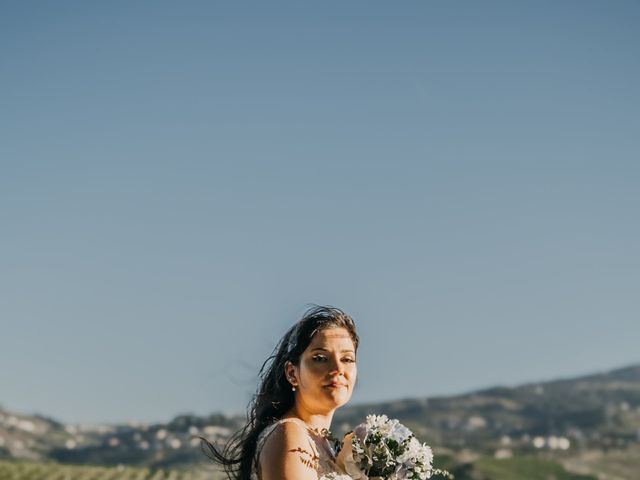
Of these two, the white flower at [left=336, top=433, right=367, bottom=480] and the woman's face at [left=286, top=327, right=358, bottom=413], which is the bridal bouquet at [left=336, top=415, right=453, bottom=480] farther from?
the woman's face at [left=286, top=327, right=358, bottom=413]

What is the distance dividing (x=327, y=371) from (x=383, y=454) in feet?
1.92

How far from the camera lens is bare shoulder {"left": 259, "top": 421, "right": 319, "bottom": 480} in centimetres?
444

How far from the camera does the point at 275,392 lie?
5.36 m

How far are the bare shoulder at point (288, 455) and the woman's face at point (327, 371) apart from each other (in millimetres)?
308

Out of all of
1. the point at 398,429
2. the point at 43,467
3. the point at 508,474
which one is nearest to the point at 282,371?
the point at 398,429

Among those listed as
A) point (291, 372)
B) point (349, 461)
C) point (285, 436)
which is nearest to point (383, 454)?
point (349, 461)

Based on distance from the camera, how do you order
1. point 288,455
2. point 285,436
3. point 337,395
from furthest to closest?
1. point 337,395
2. point 285,436
3. point 288,455

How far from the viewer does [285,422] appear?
4.74m

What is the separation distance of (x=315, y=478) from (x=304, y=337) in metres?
0.94

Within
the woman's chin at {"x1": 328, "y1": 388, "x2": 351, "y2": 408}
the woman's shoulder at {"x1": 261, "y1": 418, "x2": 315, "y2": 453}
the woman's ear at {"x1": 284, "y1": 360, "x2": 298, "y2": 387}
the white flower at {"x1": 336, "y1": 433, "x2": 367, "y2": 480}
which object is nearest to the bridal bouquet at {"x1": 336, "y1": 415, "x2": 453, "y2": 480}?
the white flower at {"x1": 336, "y1": 433, "x2": 367, "y2": 480}

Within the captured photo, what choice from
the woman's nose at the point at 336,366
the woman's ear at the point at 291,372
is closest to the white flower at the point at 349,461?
the woman's nose at the point at 336,366

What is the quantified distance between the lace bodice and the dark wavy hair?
0.24 meters

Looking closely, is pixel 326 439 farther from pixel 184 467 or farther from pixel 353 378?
pixel 184 467

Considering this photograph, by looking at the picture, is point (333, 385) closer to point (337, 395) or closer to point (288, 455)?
point (337, 395)
